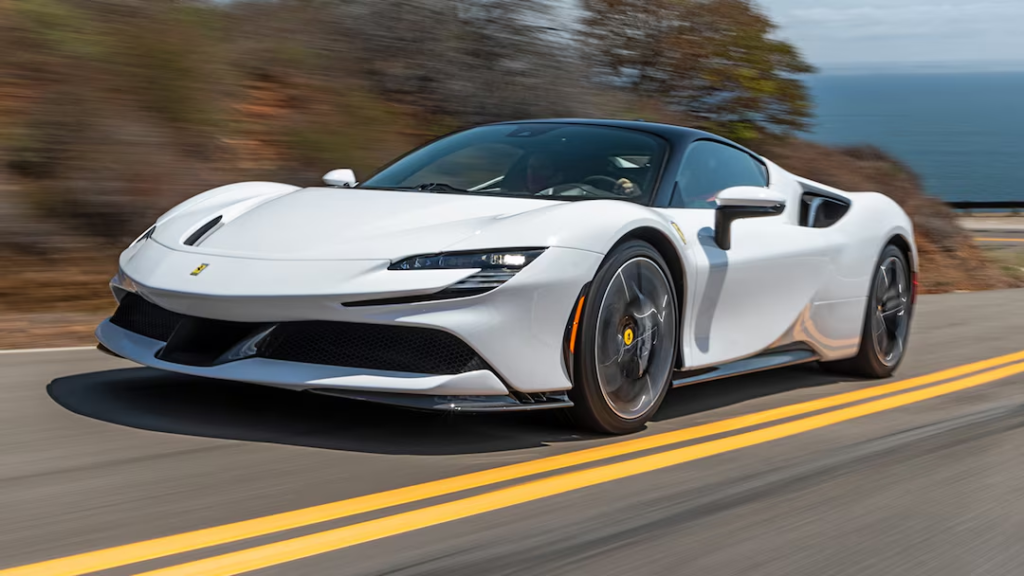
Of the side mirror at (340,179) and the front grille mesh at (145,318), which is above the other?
the side mirror at (340,179)

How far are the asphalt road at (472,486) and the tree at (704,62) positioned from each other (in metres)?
13.9

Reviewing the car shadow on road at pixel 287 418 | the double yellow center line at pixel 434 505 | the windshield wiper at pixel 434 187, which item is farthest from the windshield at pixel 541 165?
the double yellow center line at pixel 434 505

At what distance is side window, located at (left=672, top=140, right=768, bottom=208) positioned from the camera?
509cm

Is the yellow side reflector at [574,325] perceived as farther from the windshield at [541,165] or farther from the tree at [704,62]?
the tree at [704,62]

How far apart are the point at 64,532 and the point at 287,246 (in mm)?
1434

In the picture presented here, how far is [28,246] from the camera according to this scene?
7.09 meters

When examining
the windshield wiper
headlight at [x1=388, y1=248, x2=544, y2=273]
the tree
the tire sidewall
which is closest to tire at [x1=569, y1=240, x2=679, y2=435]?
headlight at [x1=388, y1=248, x2=544, y2=273]

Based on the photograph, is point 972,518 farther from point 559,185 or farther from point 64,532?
point 64,532

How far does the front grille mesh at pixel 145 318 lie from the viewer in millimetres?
4148

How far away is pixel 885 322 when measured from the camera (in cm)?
641

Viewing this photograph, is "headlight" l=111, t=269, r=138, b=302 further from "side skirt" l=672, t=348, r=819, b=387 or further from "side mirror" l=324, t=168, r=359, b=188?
"side skirt" l=672, t=348, r=819, b=387

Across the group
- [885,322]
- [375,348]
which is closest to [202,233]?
[375,348]

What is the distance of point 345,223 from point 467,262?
1.94 feet

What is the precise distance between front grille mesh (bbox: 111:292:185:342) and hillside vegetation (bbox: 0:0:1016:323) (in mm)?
2604
